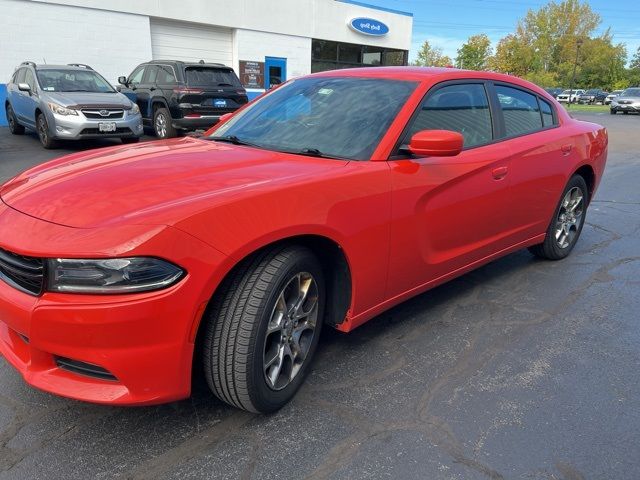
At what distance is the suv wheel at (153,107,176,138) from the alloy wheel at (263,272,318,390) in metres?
10.2

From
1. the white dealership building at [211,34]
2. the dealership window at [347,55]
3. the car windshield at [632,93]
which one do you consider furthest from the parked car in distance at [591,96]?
the white dealership building at [211,34]

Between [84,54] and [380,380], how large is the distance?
1676cm

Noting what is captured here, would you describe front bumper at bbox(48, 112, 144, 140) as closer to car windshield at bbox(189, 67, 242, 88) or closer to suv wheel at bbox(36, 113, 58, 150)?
suv wheel at bbox(36, 113, 58, 150)

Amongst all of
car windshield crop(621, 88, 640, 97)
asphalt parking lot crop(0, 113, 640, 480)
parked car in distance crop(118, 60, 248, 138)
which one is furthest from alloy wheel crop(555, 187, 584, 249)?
car windshield crop(621, 88, 640, 97)

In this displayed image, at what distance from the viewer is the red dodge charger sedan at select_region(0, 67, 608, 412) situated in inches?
76.5

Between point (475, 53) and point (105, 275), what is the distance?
6948cm

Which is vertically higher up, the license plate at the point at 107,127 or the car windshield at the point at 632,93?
the car windshield at the point at 632,93

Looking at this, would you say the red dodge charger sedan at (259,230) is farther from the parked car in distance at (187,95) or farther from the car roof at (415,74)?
the parked car in distance at (187,95)

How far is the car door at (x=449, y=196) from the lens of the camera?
288cm

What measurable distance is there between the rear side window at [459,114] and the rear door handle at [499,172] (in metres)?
0.21

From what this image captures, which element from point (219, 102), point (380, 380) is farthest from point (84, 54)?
point (380, 380)

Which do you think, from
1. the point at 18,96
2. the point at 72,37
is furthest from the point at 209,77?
the point at 72,37

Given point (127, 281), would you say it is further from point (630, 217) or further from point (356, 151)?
point (630, 217)

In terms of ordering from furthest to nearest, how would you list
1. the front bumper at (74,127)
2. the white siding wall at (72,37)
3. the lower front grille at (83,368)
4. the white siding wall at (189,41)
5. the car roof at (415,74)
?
the white siding wall at (189,41) → the white siding wall at (72,37) → the front bumper at (74,127) → the car roof at (415,74) → the lower front grille at (83,368)
